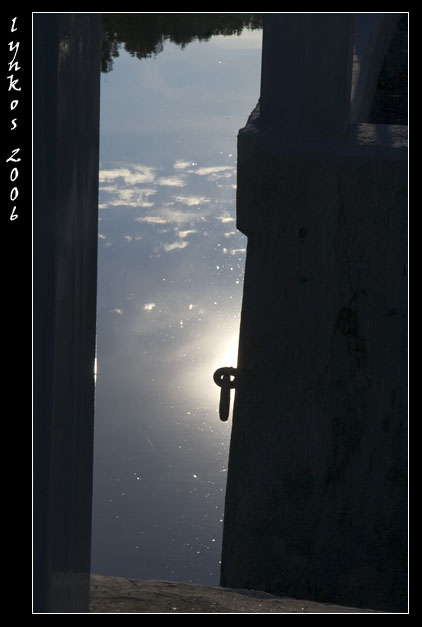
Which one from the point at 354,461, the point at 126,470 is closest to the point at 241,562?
the point at 354,461

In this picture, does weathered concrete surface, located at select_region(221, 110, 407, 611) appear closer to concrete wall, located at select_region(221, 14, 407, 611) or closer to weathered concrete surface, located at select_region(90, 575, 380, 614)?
concrete wall, located at select_region(221, 14, 407, 611)

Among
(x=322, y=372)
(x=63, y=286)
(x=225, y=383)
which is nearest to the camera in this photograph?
(x=63, y=286)

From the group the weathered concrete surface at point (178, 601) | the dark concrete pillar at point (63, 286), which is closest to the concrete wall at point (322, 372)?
the weathered concrete surface at point (178, 601)

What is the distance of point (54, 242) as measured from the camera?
2074mm

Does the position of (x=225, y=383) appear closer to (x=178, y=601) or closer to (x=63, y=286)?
(x=178, y=601)

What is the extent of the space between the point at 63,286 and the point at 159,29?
76.6ft

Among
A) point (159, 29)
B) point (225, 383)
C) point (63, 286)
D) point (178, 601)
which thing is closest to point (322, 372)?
point (225, 383)

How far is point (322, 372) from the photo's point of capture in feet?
16.3

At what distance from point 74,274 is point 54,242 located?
22 cm

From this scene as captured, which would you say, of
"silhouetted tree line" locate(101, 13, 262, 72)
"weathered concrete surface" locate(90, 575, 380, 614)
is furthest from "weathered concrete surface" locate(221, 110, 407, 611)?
"silhouetted tree line" locate(101, 13, 262, 72)

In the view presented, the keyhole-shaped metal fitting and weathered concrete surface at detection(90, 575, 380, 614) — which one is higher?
the keyhole-shaped metal fitting

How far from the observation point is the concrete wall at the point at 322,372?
4.73 m

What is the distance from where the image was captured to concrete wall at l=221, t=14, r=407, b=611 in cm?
473

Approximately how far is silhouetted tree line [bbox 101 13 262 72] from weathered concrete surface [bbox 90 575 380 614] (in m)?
20.0
